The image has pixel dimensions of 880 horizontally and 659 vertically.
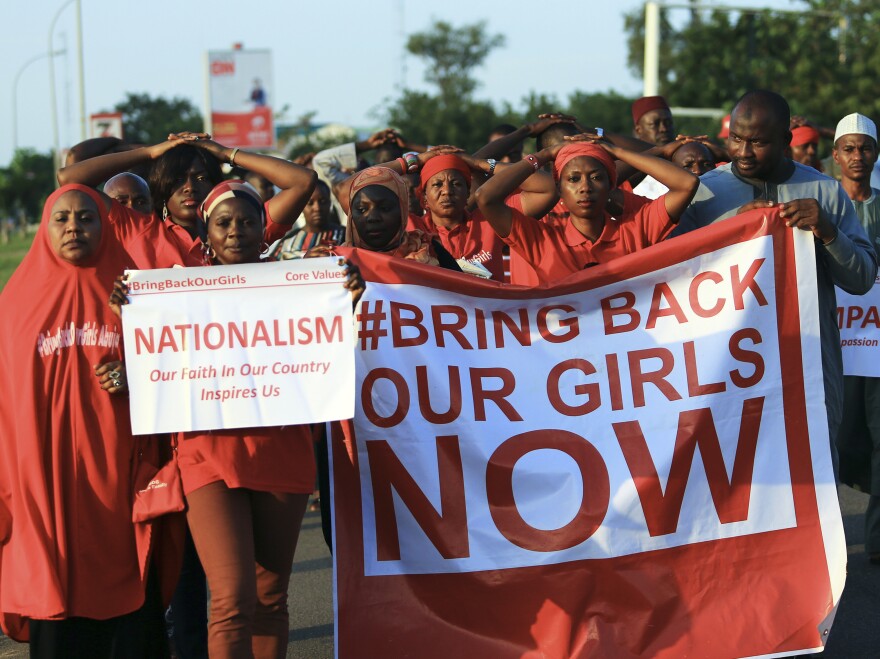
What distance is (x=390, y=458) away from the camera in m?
4.90

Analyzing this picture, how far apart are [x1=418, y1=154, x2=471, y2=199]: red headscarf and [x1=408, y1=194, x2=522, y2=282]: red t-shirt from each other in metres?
0.26

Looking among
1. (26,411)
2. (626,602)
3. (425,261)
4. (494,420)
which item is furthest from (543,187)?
(26,411)

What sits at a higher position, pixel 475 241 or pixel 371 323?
pixel 475 241

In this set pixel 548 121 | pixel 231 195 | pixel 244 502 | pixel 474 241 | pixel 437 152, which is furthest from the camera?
pixel 474 241

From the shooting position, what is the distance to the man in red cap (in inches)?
357

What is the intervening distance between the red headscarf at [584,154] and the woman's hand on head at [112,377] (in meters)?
2.13

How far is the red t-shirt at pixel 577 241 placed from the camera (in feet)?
17.7

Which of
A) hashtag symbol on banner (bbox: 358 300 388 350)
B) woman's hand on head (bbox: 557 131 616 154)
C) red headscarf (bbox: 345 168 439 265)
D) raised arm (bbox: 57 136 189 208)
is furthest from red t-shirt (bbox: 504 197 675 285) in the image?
raised arm (bbox: 57 136 189 208)

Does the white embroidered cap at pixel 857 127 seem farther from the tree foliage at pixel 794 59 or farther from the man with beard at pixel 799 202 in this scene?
the tree foliage at pixel 794 59

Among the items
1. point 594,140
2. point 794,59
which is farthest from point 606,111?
point 594,140

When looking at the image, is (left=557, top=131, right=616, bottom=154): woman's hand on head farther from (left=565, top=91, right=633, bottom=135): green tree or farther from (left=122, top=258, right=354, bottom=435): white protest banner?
(left=565, top=91, right=633, bottom=135): green tree

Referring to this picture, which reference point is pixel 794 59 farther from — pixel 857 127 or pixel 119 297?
pixel 119 297

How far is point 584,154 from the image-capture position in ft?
17.4

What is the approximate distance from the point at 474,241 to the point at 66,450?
11.1 feet
